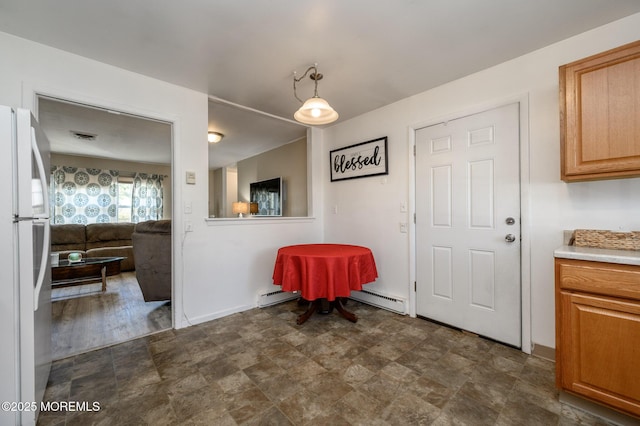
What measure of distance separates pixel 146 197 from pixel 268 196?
3.34 metres

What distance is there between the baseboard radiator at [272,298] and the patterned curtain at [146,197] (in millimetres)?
4702

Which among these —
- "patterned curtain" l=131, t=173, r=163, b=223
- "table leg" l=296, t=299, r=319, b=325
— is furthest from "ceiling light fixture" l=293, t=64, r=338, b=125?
"patterned curtain" l=131, t=173, r=163, b=223

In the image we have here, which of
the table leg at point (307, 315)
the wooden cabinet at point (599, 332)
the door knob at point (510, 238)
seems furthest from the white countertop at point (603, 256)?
the table leg at point (307, 315)

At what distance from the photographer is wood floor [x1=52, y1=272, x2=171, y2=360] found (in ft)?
7.63

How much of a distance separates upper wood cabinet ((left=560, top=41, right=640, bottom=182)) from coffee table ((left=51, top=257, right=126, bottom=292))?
5417mm

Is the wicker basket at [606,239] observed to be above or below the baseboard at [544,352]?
above

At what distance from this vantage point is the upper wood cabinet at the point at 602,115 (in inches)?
57.7

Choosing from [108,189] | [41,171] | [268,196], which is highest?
[108,189]

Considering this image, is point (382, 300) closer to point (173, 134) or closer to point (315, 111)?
point (315, 111)

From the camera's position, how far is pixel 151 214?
6.41 m

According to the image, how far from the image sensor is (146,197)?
6379 millimetres

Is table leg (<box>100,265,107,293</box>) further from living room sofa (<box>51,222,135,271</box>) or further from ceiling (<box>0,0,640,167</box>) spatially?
ceiling (<box>0,0,640,167</box>)

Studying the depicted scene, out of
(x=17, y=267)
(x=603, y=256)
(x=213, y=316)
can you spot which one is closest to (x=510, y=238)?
(x=603, y=256)

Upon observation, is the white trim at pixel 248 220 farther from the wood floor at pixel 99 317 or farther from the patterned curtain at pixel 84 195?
the patterned curtain at pixel 84 195
